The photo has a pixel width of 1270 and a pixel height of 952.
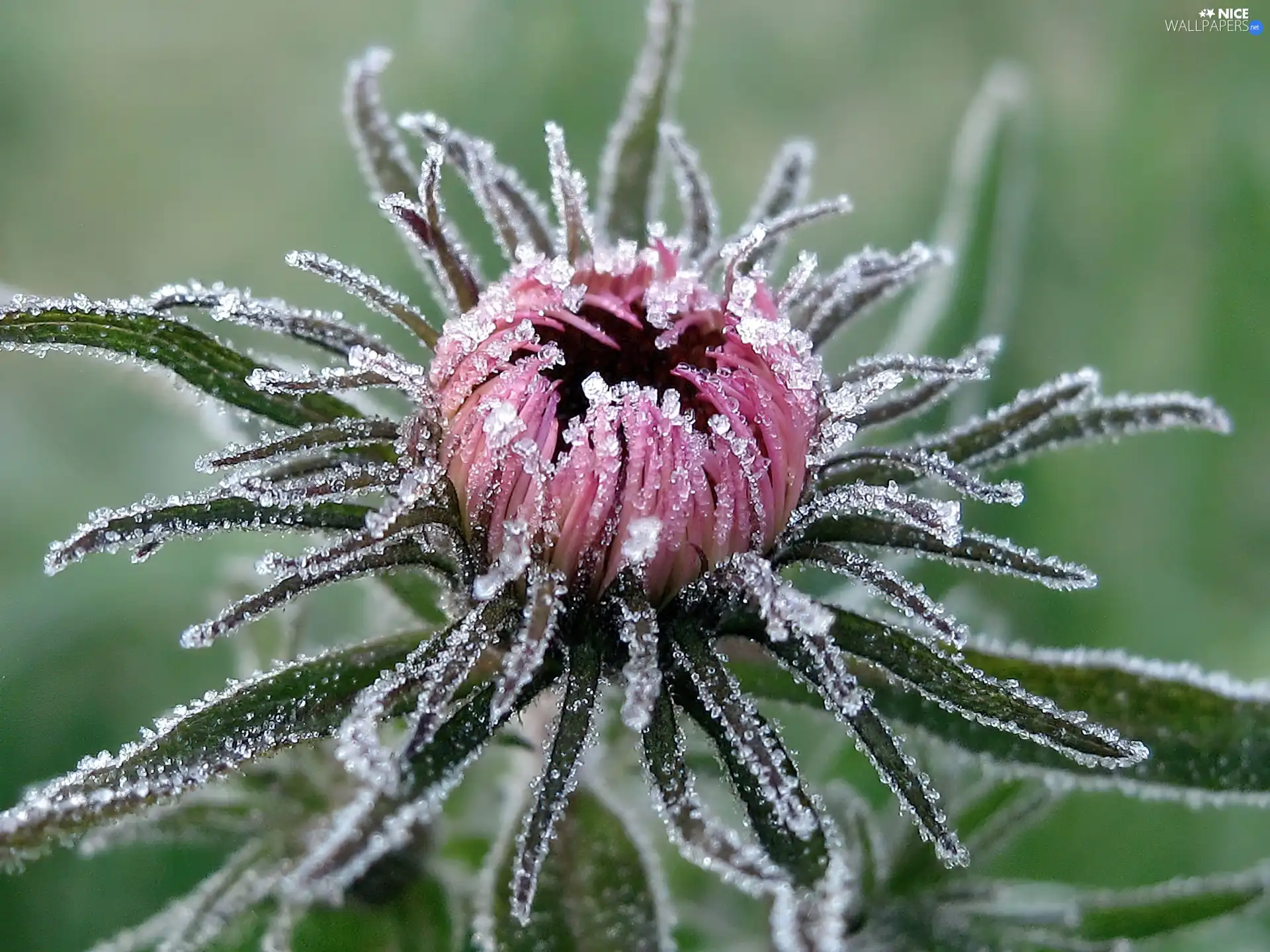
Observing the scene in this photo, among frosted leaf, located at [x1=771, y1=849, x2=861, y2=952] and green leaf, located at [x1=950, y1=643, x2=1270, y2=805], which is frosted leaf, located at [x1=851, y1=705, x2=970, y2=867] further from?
green leaf, located at [x1=950, y1=643, x2=1270, y2=805]

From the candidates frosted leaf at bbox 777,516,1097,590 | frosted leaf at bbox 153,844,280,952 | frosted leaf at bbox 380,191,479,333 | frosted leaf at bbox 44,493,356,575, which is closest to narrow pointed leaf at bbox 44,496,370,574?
frosted leaf at bbox 44,493,356,575

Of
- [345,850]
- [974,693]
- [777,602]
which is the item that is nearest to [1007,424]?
[974,693]

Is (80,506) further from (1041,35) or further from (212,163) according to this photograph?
(1041,35)

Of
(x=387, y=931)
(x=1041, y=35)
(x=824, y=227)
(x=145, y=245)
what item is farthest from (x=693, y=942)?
(x=1041, y=35)

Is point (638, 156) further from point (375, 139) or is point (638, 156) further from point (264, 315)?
point (264, 315)

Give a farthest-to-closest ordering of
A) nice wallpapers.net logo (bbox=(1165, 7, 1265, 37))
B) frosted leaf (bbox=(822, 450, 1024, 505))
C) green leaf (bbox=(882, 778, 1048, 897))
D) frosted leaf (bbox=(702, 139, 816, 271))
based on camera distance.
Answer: nice wallpapers.net logo (bbox=(1165, 7, 1265, 37))
green leaf (bbox=(882, 778, 1048, 897))
frosted leaf (bbox=(702, 139, 816, 271))
frosted leaf (bbox=(822, 450, 1024, 505))
